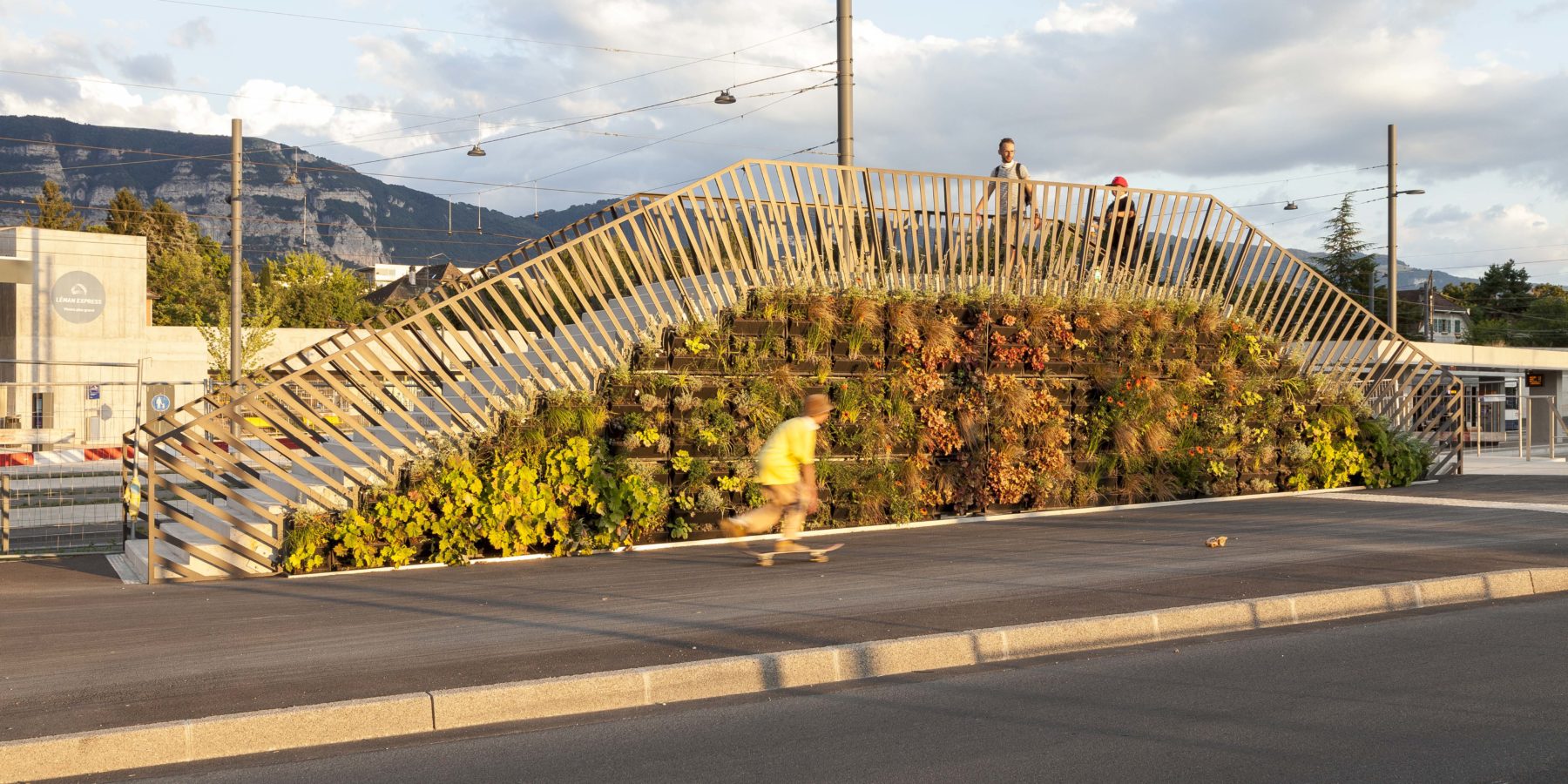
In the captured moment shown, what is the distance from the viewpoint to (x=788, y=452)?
1132 cm

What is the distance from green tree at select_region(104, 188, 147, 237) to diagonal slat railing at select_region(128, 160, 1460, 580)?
8814 centimetres

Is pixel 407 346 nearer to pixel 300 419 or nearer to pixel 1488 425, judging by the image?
pixel 300 419

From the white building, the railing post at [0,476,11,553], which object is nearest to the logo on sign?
the white building

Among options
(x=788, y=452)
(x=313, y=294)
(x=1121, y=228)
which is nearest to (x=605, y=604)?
(x=788, y=452)

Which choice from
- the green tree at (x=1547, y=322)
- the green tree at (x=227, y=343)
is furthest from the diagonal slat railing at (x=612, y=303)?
the green tree at (x=1547, y=322)

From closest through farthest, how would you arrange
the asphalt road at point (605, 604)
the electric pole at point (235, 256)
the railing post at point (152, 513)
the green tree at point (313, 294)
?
1. the asphalt road at point (605, 604)
2. the railing post at point (152, 513)
3. the electric pole at point (235, 256)
4. the green tree at point (313, 294)

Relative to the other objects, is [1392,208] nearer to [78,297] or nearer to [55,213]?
[78,297]

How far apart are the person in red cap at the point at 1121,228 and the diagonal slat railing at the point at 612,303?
0.04 m

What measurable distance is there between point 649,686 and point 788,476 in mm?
4782

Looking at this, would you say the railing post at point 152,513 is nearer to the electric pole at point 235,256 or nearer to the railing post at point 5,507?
the railing post at point 5,507

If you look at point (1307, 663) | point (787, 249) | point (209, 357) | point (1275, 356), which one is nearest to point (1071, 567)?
point (1307, 663)

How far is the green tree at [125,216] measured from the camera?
9494 cm

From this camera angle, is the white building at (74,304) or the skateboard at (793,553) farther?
the white building at (74,304)

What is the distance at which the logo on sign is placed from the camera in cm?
3978
